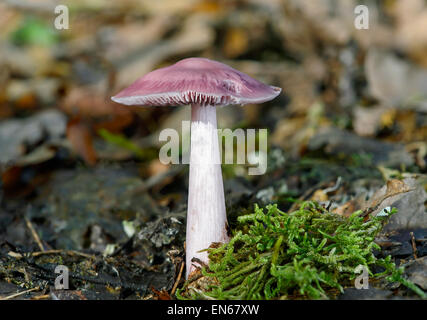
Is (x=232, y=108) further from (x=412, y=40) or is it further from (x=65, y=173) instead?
(x=412, y=40)

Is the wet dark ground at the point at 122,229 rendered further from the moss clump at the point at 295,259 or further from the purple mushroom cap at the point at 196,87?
the purple mushroom cap at the point at 196,87

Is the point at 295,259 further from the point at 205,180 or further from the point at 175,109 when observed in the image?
the point at 175,109

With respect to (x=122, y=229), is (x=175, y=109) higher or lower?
higher

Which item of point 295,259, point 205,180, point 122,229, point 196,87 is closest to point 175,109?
point 122,229

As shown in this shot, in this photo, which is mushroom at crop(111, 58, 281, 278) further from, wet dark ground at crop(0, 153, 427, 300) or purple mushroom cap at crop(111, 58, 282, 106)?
wet dark ground at crop(0, 153, 427, 300)

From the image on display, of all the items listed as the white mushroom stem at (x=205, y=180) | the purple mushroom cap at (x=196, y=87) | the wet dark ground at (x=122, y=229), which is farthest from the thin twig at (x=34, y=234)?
the purple mushroom cap at (x=196, y=87)

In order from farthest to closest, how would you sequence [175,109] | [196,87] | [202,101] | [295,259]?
[175,109] → [202,101] → [196,87] → [295,259]
